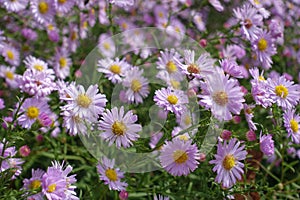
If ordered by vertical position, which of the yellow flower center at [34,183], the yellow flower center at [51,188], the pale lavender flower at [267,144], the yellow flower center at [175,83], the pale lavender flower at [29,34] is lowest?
the yellow flower center at [51,188]

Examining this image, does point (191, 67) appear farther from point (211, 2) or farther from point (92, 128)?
point (211, 2)

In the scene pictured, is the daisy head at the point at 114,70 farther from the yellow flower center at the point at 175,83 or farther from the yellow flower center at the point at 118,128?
the yellow flower center at the point at 118,128

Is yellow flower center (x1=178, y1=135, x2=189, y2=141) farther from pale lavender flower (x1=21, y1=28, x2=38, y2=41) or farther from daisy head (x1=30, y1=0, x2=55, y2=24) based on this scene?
pale lavender flower (x1=21, y1=28, x2=38, y2=41)

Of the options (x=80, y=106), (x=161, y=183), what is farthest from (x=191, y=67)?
(x=161, y=183)

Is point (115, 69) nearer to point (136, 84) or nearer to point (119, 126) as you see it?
point (136, 84)

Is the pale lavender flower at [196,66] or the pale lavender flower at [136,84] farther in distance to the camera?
the pale lavender flower at [136,84]

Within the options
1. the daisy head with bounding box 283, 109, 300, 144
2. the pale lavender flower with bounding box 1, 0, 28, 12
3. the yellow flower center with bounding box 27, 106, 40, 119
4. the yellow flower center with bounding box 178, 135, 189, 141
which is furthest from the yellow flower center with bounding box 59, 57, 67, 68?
the daisy head with bounding box 283, 109, 300, 144

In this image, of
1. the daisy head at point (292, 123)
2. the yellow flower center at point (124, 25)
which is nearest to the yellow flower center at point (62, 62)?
the yellow flower center at point (124, 25)
